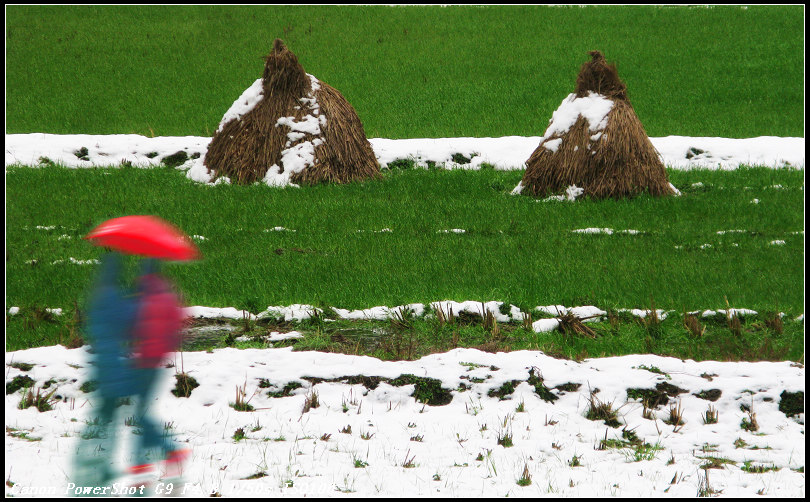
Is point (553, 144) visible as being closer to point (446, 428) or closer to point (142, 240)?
point (446, 428)

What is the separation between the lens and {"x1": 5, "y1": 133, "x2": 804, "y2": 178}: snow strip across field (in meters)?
13.6

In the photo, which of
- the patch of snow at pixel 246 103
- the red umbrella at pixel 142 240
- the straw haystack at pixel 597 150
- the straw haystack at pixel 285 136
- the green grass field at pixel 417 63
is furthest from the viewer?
the green grass field at pixel 417 63

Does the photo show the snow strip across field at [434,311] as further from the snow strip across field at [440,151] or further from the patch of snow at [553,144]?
the snow strip across field at [440,151]

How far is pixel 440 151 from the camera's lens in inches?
550

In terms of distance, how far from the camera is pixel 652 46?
81.0 ft

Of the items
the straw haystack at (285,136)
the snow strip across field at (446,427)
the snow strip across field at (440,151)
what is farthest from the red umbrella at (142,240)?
the snow strip across field at (440,151)

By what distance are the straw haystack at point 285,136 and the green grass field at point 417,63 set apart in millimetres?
4665

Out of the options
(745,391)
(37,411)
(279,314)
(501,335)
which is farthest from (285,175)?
(745,391)

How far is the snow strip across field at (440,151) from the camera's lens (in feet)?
44.6

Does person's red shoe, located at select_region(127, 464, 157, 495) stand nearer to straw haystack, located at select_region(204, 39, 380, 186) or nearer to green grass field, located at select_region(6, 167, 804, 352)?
green grass field, located at select_region(6, 167, 804, 352)

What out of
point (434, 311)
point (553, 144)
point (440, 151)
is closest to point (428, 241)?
point (434, 311)

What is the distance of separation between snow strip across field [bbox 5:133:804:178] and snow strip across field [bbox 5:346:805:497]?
27.1ft

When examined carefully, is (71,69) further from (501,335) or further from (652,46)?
(501,335)

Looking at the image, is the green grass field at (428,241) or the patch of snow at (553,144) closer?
the green grass field at (428,241)
